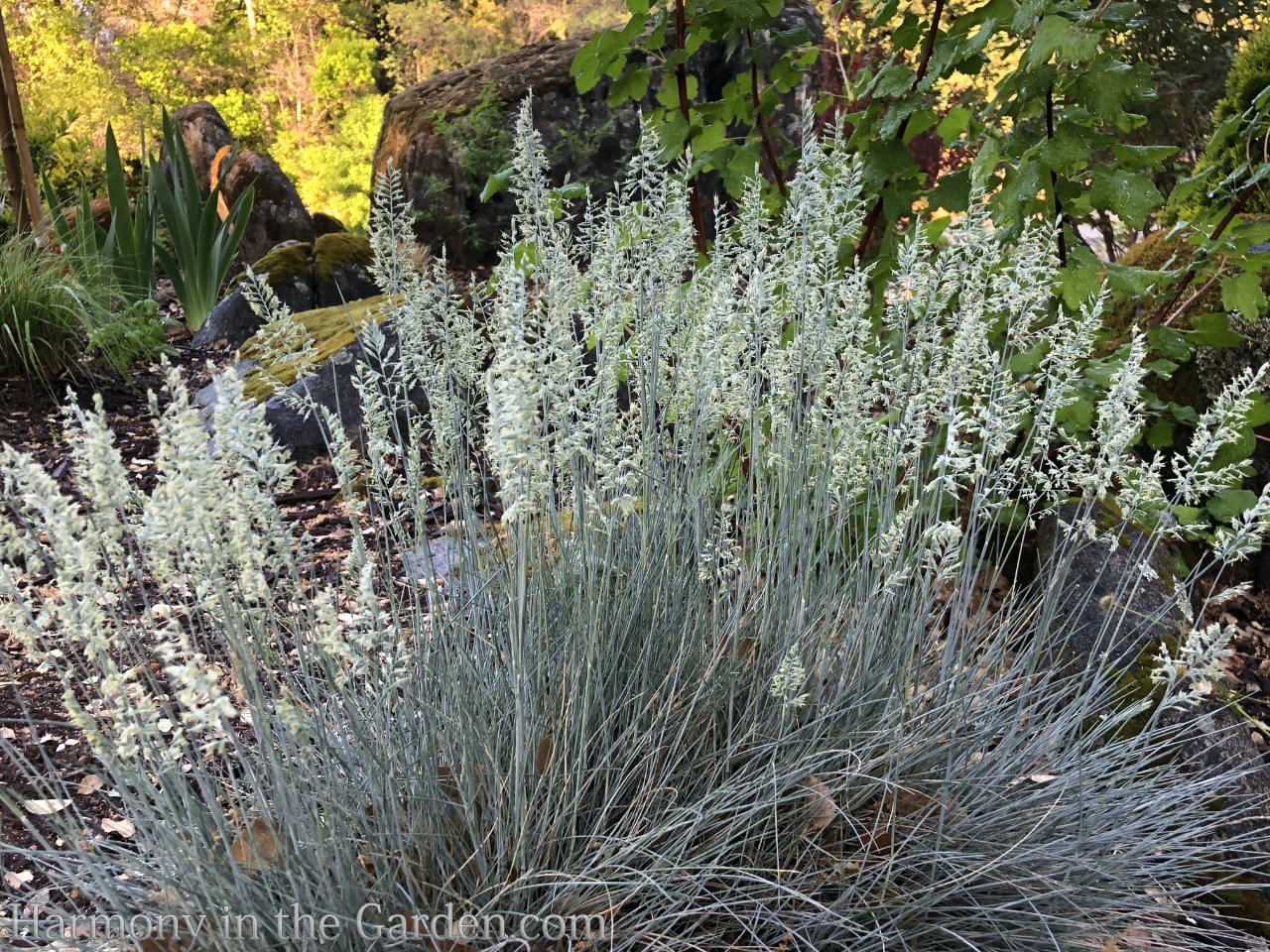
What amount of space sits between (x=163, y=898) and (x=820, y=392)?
1.52 m

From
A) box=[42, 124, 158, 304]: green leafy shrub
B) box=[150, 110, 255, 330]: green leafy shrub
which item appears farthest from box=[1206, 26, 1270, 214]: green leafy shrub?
box=[42, 124, 158, 304]: green leafy shrub

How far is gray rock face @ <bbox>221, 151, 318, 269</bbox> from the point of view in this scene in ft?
29.0

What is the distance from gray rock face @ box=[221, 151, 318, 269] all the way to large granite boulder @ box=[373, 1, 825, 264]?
0.97 m

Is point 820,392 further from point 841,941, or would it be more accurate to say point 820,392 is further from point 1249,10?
point 1249,10

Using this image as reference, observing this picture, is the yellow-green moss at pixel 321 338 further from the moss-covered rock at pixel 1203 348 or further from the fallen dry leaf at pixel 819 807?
the fallen dry leaf at pixel 819 807

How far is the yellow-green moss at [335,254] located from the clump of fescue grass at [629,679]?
5.13 meters

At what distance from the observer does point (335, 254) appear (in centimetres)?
688

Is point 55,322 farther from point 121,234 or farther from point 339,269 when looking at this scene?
point 339,269

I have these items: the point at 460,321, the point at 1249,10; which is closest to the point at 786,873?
the point at 460,321

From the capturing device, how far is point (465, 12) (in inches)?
665

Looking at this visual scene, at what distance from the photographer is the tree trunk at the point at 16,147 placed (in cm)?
600

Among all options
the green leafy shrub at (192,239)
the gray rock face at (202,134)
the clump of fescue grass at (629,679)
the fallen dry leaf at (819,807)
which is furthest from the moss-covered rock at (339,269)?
the fallen dry leaf at (819,807)

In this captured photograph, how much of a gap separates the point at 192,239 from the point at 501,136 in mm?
2996

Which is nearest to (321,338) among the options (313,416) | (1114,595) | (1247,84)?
(313,416)
